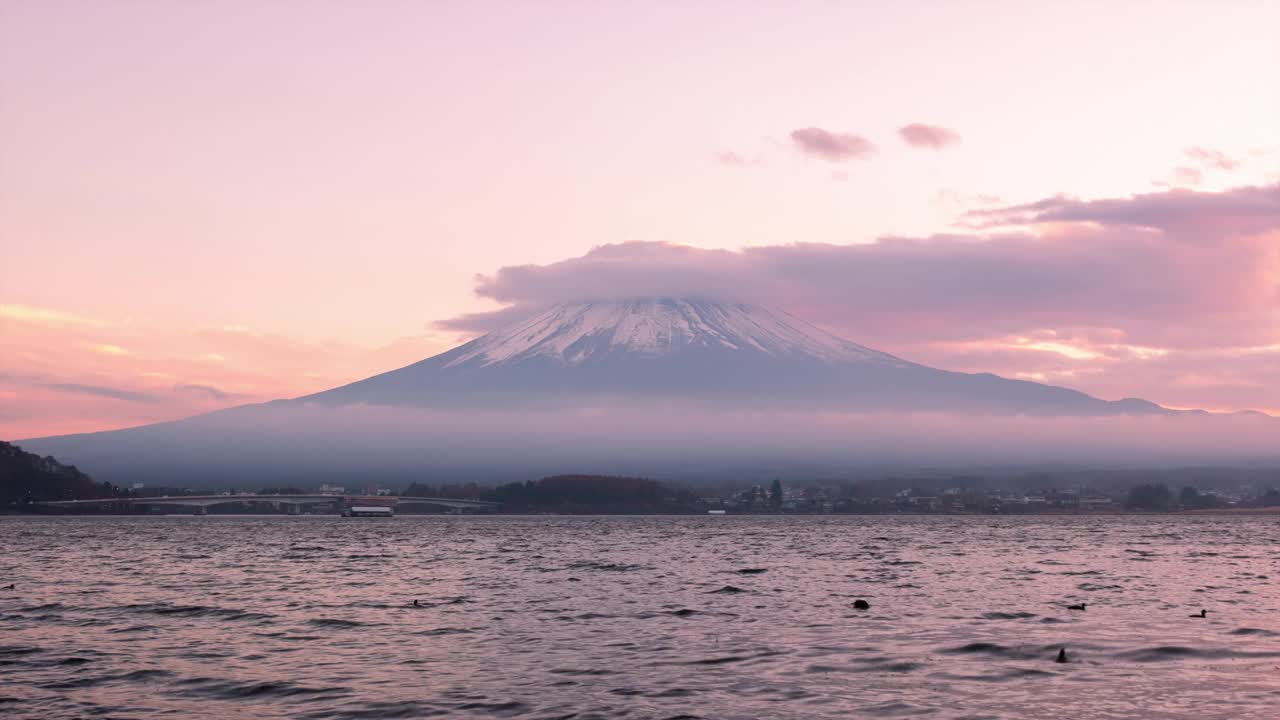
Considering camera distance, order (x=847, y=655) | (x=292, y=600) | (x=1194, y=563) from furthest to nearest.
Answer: (x=1194, y=563) < (x=292, y=600) < (x=847, y=655)

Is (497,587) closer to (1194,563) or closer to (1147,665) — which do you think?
(1147,665)

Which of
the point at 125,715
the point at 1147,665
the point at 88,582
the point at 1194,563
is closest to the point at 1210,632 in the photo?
the point at 1147,665

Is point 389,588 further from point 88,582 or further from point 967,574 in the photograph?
point 967,574

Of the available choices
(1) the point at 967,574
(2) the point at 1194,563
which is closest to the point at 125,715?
(1) the point at 967,574

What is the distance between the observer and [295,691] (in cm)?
3164

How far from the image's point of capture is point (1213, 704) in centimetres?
2842

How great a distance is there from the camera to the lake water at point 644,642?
29781 mm

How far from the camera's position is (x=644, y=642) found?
132ft

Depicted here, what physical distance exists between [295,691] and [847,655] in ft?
49.4

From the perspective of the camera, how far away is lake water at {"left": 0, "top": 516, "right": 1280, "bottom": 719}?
2978 centimetres

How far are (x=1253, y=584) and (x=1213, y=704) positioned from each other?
1444 inches

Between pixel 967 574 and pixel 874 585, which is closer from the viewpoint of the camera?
pixel 874 585

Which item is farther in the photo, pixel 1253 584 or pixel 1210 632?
pixel 1253 584

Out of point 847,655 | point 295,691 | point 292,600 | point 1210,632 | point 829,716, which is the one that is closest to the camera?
point 829,716
